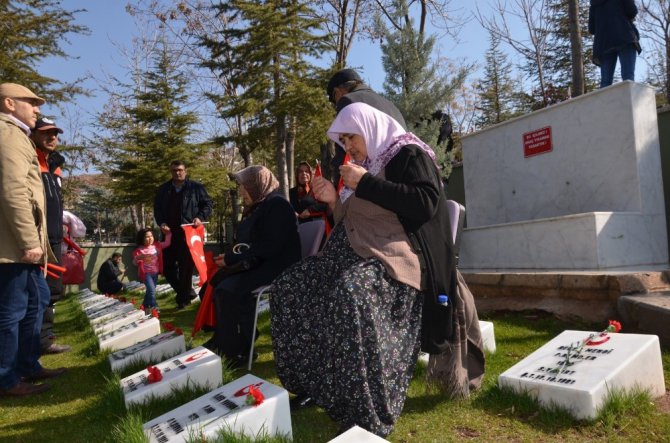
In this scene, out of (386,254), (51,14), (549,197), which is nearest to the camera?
(386,254)

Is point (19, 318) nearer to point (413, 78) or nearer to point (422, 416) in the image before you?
point (422, 416)

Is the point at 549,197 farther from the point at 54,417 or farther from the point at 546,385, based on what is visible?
the point at 54,417

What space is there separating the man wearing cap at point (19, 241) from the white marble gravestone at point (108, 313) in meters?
2.28

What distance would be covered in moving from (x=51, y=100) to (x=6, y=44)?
80.6 inches

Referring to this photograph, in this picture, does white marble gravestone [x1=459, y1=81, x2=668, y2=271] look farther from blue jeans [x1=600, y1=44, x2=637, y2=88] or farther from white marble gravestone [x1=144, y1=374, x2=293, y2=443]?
white marble gravestone [x1=144, y1=374, x2=293, y2=443]

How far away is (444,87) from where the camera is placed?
32.2 ft

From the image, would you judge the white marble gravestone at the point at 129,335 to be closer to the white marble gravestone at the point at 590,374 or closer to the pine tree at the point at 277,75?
the white marble gravestone at the point at 590,374

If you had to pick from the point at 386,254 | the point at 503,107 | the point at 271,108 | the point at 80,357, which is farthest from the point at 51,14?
the point at 503,107

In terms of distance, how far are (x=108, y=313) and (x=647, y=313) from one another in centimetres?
590

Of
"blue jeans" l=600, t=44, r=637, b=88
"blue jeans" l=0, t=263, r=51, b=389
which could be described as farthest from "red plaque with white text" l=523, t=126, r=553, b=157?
"blue jeans" l=0, t=263, r=51, b=389

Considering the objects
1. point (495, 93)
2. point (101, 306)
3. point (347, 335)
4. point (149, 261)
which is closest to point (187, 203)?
point (149, 261)

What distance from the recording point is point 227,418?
2258 millimetres

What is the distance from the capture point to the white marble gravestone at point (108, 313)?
20.3 ft

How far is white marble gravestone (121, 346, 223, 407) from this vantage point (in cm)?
302
